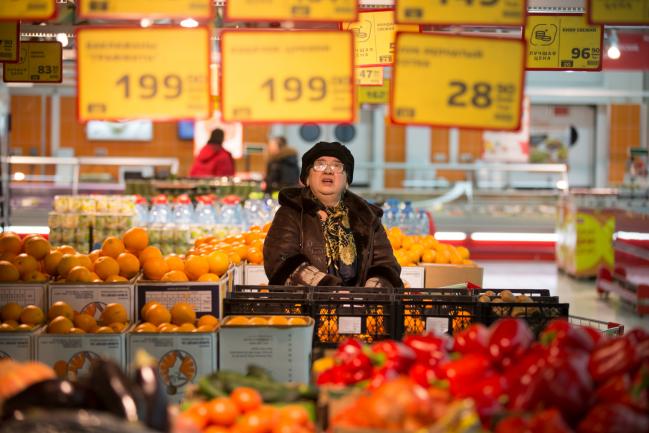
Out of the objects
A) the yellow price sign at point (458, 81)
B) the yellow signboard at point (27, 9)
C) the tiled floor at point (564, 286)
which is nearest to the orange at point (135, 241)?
the yellow signboard at point (27, 9)

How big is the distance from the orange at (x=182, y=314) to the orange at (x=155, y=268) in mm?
409

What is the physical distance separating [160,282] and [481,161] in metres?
15.7

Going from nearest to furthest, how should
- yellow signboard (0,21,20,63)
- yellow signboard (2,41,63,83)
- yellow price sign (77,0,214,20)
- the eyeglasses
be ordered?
yellow price sign (77,0,214,20)
the eyeglasses
yellow signboard (0,21,20,63)
yellow signboard (2,41,63,83)

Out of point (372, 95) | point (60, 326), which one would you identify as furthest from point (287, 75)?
point (372, 95)

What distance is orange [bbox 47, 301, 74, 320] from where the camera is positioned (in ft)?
13.7

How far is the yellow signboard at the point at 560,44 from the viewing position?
5.96 meters

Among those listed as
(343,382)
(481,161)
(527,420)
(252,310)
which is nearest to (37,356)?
(252,310)

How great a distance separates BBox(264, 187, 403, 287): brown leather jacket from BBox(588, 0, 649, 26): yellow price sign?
6.10ft

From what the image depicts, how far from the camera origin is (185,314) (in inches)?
167

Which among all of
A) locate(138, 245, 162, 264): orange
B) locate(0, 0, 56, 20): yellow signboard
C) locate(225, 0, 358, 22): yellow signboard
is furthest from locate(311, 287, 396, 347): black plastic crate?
locate(0, 0, 56, 20): yellow signboard

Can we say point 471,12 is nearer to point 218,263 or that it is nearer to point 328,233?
point 328,233

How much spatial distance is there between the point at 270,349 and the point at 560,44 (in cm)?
334

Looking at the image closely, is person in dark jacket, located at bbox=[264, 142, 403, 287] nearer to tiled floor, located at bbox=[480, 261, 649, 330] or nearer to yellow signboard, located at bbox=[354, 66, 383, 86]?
yellow signboard, located at bbox=[354, 66, 383, 86]

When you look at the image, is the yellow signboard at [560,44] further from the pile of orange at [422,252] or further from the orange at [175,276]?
the orange at [175,276]
